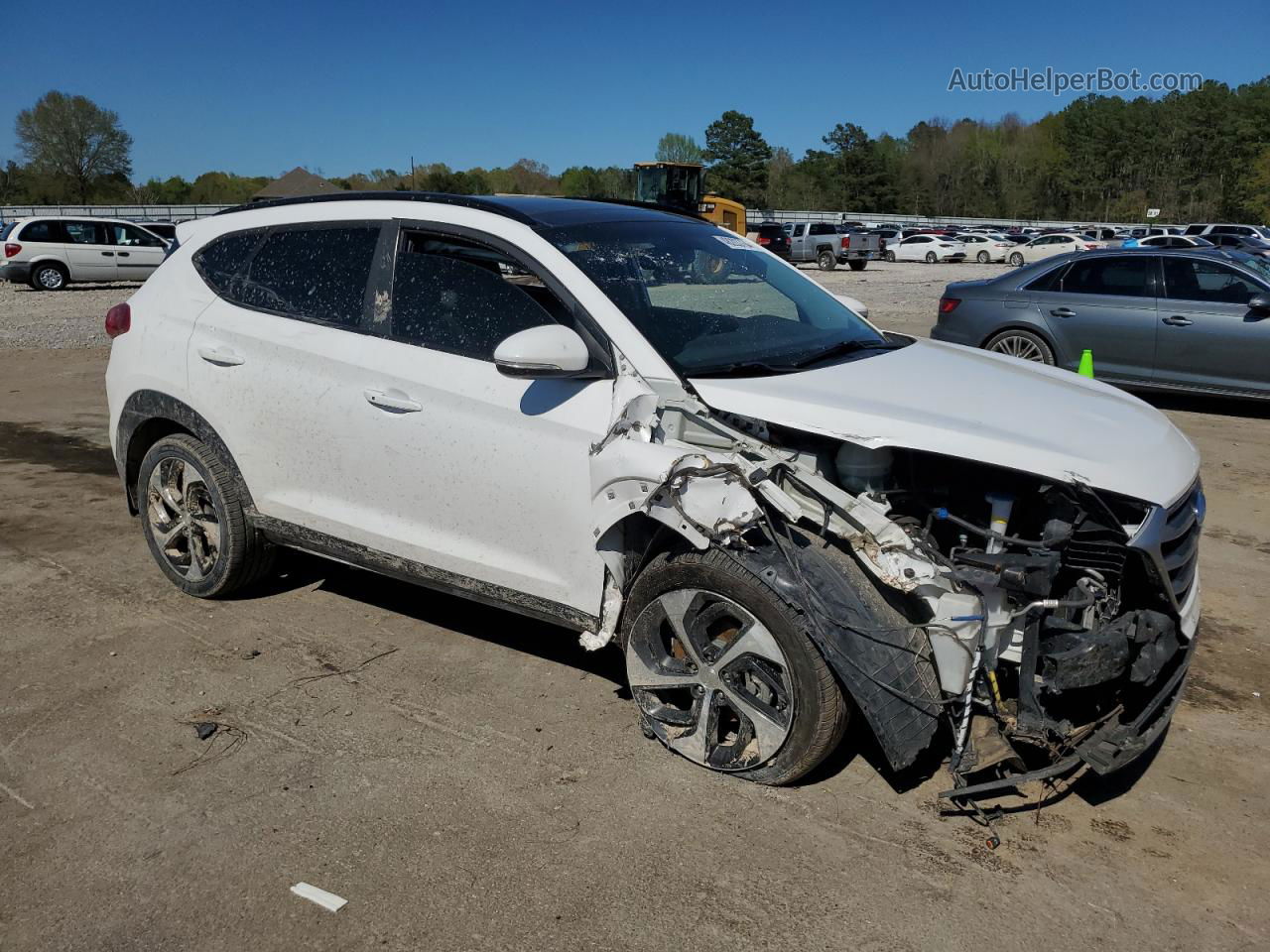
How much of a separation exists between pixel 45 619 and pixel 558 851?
3.03 m

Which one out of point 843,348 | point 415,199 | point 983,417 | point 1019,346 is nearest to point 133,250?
point 1019,346

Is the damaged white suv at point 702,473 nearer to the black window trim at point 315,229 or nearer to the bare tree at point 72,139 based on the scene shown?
the black window trim at point 315,229

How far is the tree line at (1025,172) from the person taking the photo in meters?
97.8

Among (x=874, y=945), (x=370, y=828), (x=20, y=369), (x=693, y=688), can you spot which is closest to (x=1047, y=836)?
(x=874, y=945)

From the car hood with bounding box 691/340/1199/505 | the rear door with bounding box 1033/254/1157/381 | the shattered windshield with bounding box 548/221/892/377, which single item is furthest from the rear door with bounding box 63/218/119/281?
the car hood with bounding box 691/340/1199/505

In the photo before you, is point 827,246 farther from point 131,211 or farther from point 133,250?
point 131,211

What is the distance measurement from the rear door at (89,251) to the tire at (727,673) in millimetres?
25112

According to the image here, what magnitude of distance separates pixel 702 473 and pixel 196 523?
285 centimetres

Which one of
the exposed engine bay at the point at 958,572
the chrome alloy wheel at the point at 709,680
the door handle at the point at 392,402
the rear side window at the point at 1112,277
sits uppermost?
the rear side window at the point at 1112,277

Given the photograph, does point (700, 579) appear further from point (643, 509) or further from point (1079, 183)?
point (1079, 183)

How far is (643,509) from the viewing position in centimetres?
327

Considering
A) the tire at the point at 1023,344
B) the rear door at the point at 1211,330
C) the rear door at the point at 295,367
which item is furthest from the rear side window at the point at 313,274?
the rear door at the point at 1211,330

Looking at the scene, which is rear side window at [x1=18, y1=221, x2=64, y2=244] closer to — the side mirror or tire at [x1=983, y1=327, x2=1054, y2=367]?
tire at [x1=983, y1=327, x2=1054, y2=367]

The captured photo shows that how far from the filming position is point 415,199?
4.25 m
